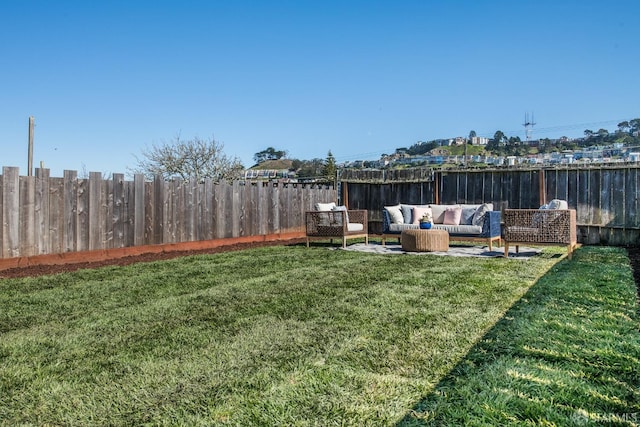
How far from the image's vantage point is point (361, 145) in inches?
990

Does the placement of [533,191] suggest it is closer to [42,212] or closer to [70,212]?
[70,212]

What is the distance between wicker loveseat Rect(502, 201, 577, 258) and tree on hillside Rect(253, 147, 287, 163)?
2187cm

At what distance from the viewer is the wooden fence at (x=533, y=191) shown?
25.4 feet

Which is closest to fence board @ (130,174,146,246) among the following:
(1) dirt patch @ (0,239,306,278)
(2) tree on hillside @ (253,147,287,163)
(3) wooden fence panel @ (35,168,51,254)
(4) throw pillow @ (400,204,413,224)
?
(1) dirt patch @ (0,239,306,278)

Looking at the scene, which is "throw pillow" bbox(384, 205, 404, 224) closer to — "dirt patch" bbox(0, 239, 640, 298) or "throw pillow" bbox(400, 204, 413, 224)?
"throw pillow" bbox(400, 204, 413, 224)

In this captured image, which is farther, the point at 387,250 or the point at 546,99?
the point at 546,99

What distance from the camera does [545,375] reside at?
5.85 ft

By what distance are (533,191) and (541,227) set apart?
299 centimetres

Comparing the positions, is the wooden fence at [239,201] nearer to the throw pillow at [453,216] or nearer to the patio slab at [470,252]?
the throw pillow at [453,216]

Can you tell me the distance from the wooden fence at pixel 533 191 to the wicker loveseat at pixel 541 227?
2510mm

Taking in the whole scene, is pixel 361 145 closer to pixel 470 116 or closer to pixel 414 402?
pixel 470 116

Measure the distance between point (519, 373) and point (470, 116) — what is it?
22.3 metres

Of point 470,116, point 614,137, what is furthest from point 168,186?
point 470,116

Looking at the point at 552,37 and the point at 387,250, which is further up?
the point at 552,37
